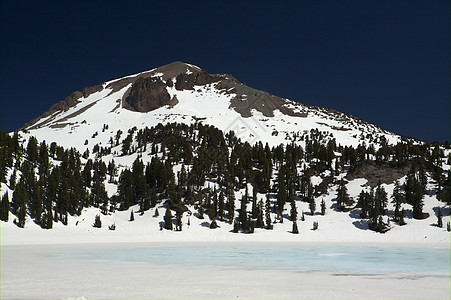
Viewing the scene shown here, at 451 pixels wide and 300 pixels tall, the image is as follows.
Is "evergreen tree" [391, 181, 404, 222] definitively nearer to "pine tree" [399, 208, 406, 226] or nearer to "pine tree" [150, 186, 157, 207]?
"pine tree" [399, 208, 406, 226]

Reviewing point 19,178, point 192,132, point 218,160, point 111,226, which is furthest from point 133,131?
point 111,226

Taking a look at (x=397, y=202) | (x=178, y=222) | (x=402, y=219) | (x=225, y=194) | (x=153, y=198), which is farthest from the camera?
(x=225, y=194)

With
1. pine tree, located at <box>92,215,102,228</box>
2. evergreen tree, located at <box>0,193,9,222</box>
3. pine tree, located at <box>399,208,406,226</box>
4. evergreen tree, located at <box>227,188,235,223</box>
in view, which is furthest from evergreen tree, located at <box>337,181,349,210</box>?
evergreen tree, located at <box>0,193,9,222</box>

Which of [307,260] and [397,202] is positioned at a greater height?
[397,202]

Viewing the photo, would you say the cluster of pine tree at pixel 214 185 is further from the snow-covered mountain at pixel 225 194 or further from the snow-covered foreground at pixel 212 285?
the snow-covered foreground at pixel 212 285

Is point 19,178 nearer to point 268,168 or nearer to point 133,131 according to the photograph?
point 268,168

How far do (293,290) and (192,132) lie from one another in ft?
374

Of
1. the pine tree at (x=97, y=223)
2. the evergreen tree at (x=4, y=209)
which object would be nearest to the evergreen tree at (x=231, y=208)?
the pine tree at (x=97, y=223)

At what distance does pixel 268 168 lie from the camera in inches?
3462

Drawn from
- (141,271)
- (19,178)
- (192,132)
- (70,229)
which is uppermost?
(192,132)

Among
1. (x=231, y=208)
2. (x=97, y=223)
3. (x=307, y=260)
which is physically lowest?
(x=97, y=223)

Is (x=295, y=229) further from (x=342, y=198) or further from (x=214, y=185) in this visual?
(x=214, y=185)

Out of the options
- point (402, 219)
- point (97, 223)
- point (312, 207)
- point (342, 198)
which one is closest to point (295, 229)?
point (312, 207)

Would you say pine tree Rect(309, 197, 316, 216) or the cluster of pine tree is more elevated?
the cluster of pine tree
